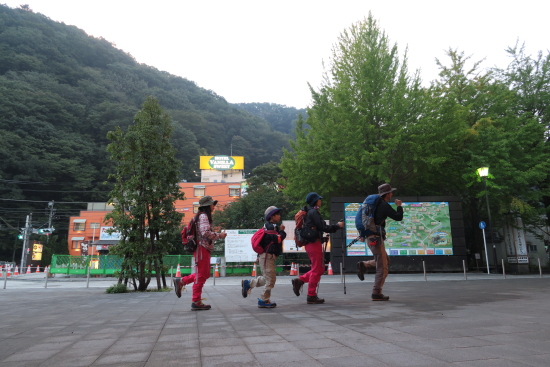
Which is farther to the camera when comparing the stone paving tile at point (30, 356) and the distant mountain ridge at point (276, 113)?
the distant mountain ridge at point (276, 113)

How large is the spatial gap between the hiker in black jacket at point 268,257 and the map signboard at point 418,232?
44.2 feet

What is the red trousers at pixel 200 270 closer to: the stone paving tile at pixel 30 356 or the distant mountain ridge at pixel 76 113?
the stone paving tile at pixel 30 356

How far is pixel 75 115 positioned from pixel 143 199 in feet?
252

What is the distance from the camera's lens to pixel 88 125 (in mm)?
76500

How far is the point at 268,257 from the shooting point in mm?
5707

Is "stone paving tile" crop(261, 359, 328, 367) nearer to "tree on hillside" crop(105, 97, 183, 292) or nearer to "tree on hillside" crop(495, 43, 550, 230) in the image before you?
"tree on hillside" crop(105, 97, 183, 292)

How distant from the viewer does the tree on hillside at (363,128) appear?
18.1 metres

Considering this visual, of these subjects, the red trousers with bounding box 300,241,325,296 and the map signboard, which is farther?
the map signboard

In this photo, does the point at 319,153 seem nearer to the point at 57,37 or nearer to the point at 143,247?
the point at 143,247

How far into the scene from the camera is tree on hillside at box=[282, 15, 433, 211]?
1809cm

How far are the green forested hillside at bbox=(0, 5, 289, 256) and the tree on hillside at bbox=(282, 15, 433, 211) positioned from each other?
29755 mm

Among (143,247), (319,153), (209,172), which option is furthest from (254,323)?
(209,172)

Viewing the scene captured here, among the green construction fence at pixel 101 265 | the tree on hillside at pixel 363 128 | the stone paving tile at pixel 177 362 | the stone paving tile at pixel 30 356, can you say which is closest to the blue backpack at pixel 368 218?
the stone paving tile at pixel 177 362

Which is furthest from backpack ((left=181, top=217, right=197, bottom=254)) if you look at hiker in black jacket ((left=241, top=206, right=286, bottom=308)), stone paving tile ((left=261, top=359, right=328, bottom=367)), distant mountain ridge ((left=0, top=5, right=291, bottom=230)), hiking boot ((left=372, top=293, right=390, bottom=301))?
distant mountain ridge ((left=0, top=5, right=291, bottom=230))
